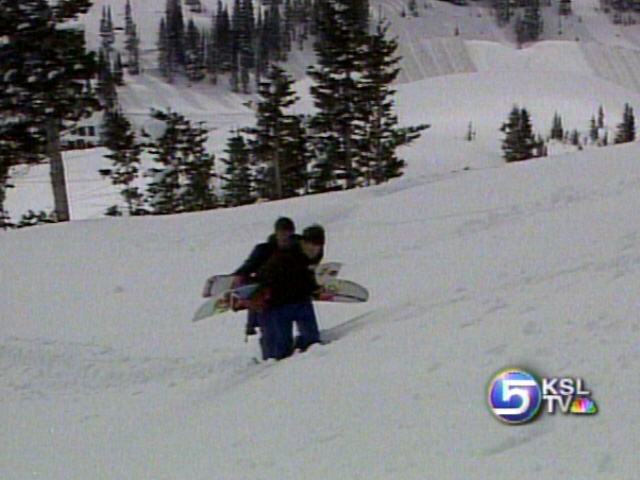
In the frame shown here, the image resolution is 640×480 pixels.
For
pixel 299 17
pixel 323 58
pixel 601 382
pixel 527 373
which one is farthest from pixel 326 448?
pixel 299 17

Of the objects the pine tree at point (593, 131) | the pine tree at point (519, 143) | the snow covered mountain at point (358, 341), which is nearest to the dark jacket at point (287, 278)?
the snow covered mountain at point (358, 341)

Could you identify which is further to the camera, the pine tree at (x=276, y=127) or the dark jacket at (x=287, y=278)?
the pine tree at (x=276, y=127)

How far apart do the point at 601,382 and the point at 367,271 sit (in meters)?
7.09

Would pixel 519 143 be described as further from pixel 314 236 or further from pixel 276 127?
pixel 314 236

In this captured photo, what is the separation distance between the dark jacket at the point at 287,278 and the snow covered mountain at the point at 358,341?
656mm

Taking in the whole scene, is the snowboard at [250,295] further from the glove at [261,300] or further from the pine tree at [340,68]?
the pine tree at [340,68]

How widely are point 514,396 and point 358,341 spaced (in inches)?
93.3

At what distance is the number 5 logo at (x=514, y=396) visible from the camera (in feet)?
14.7

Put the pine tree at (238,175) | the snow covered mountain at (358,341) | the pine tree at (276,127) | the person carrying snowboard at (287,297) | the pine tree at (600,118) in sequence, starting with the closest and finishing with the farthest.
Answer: the snow covered mountain at (358,341) < the person carrying snowboard at (287,297) < the pine tree at (276,127) < the pine tree at (238,175) < the pine tree at (600,118)

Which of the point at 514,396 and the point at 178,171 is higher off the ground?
the point at 178,171

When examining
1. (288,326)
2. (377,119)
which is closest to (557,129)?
(377,119)

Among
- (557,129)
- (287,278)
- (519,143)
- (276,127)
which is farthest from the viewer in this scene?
(557,129)

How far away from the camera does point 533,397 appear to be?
4602mm

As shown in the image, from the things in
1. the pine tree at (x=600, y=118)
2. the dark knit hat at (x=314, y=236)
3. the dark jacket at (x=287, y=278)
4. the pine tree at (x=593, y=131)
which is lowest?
the dark jacket at (x=287, y=278)
